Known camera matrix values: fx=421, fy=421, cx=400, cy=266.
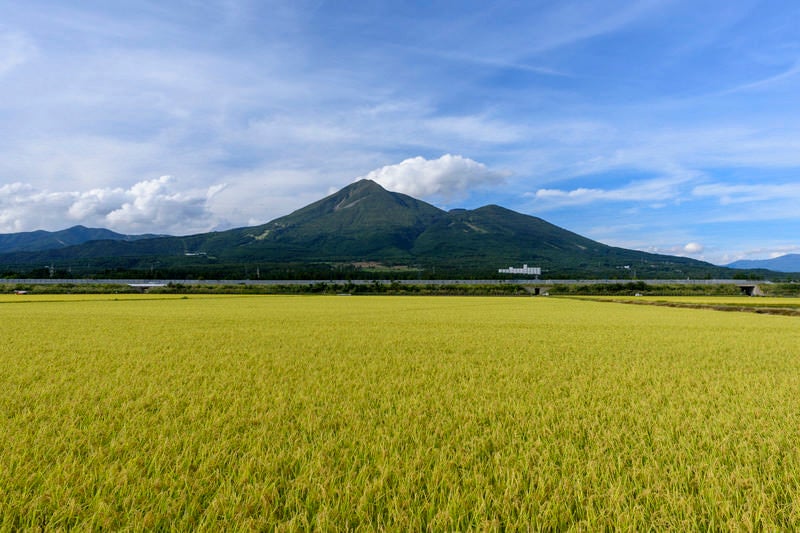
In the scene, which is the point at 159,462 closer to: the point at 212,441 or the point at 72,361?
the point at 212,441

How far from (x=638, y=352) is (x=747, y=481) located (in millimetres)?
10599

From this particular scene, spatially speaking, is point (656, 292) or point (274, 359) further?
point (656, 292)

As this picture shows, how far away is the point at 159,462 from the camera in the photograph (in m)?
4.51

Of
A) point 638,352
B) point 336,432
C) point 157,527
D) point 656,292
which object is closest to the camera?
point 157,527

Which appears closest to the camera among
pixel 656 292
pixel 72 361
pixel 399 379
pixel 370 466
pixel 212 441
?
pixel 370 466

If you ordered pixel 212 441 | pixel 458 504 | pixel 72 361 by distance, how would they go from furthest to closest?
pixel 72 361 → pixel 212 441 → pixel 458 504

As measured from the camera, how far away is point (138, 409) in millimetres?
6688

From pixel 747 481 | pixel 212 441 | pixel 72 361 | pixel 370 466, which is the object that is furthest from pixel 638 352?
pixel 72 361

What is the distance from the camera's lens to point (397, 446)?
198 inches

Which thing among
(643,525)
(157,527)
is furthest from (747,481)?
(157,527)

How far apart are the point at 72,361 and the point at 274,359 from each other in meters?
5.48

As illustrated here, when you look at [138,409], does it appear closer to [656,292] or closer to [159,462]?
[159,462]

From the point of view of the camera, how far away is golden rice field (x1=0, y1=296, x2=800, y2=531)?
3537 mm

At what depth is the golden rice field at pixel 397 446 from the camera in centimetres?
354
